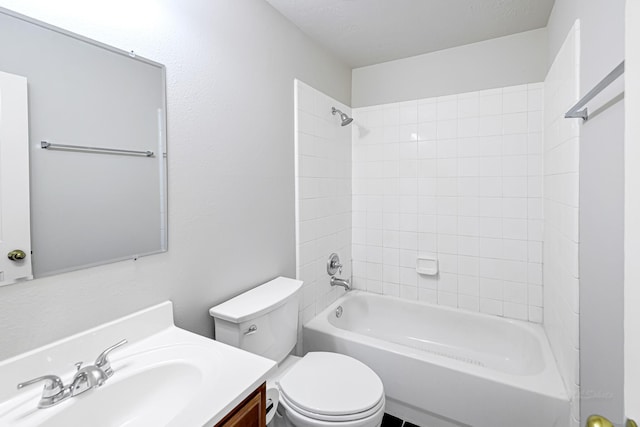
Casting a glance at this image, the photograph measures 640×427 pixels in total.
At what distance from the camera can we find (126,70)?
1.10 m

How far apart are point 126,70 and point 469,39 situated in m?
2.14

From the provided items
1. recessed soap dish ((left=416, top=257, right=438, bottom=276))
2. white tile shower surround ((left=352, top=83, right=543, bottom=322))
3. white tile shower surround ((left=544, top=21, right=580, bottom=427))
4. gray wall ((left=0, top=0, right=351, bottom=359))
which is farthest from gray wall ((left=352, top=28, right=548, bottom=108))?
recessed soap dish ((left=416, top=257, right=438, bottom=276))

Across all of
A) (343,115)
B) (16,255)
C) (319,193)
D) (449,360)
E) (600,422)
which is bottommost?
(449,360)

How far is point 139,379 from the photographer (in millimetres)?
964

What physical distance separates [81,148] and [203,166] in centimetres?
47

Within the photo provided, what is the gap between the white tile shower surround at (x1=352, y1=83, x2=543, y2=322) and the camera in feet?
6.98

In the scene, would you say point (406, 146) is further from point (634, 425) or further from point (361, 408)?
point (634, 425)

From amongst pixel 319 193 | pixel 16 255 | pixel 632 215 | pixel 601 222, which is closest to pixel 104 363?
pixel 16 255

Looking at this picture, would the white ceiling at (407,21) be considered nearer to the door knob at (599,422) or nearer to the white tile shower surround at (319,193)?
the white tile shower surround at (319,193)

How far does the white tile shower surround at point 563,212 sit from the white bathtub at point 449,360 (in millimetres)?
124

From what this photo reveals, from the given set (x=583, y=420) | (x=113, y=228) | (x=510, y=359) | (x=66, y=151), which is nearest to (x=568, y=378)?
(x=583, y=420)

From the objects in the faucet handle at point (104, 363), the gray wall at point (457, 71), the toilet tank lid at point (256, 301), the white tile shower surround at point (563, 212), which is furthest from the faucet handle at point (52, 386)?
the gray wall at point (457, 71)

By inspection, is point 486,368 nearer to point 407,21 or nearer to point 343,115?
point 343,115

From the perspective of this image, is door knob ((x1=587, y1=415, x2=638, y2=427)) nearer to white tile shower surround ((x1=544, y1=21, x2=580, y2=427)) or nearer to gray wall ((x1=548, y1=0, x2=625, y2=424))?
gray wall ((x1=548, y1=0, x2=625, y2=424))
